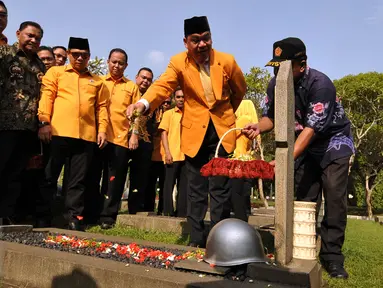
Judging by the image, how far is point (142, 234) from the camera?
6008 millimetres

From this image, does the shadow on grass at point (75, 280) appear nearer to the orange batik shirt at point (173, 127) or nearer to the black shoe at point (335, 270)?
the black shoe at point (335, 270)

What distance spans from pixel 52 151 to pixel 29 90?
0.87 metres

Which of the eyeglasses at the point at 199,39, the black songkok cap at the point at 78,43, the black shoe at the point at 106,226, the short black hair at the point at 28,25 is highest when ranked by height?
the short black hair at the point at 28,25

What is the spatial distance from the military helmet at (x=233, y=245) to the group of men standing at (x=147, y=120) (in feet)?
3.00

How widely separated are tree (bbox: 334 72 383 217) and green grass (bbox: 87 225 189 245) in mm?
25265

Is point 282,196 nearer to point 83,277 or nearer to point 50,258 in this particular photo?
point 83,277

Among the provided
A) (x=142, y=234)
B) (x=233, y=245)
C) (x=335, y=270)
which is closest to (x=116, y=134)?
(x=142, y=234)

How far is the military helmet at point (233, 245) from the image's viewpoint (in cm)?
342

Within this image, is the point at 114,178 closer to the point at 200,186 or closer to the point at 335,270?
the point at 200,186

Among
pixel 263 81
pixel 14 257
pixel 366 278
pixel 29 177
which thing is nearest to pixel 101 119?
pixel 29 177

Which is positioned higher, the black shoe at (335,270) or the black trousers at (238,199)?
the black trousers at (238,199)

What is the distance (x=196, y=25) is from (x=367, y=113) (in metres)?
28.8

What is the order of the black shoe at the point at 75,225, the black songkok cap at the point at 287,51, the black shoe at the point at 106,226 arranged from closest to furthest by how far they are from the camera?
the black songkok cap at the point at 287,51 → the black shoe at the point at 75,225 → the black shoe at the point at 106,226

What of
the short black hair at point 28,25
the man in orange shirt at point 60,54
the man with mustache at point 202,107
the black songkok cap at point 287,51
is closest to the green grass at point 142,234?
the man with mustache at point 202,107
